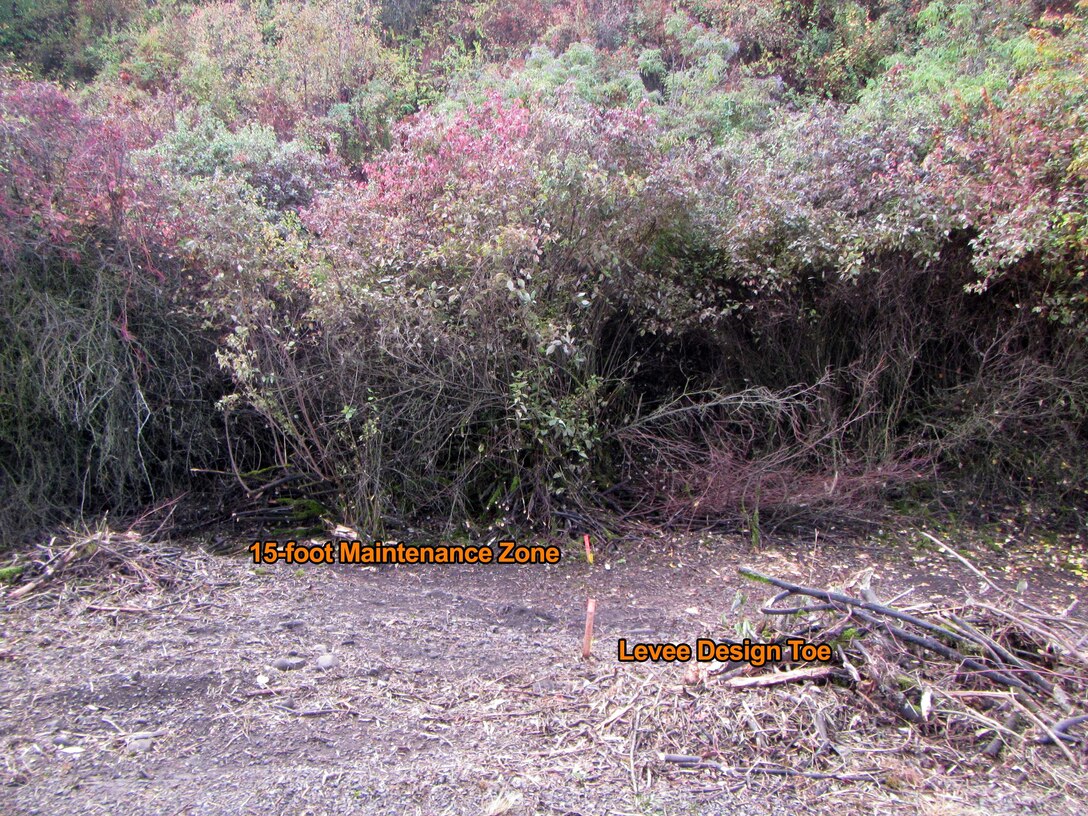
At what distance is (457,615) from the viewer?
4.82 meters

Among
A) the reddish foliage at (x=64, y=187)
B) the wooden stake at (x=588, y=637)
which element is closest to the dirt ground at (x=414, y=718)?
the wooden stake at (x=588, y=637)

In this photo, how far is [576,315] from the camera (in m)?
6.29

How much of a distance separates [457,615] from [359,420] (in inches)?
70.8

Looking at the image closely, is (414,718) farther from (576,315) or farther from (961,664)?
(576,315)

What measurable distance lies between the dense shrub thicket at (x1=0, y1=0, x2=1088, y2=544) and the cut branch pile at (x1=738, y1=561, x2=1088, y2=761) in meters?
2.44

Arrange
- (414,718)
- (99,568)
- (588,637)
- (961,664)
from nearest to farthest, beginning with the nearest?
(414,718)
(961,664)
(588,637)
(99,568)

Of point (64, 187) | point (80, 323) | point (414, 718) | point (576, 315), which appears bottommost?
point (414, 718)

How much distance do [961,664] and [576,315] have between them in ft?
12.0

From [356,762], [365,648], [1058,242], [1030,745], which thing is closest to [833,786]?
[1030,745]

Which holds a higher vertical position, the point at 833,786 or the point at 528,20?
the point at 528,20

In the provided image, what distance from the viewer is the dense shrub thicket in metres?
5.64

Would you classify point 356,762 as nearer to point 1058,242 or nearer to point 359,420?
point 359,420

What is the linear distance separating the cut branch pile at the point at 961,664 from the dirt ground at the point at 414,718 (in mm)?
128

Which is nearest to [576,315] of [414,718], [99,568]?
[414,718]
